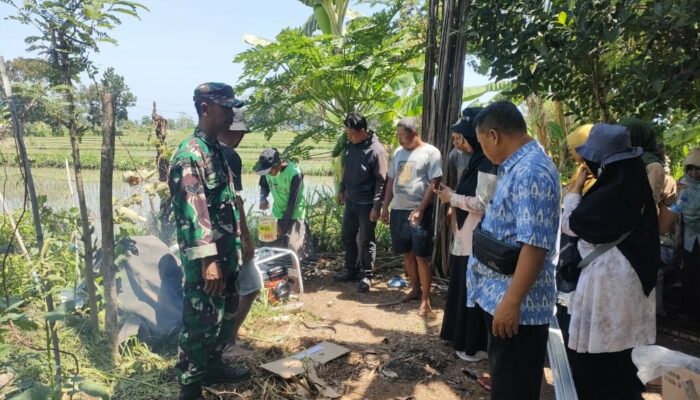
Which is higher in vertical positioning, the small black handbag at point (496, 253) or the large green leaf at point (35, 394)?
the small black handbag at point (496, 253)

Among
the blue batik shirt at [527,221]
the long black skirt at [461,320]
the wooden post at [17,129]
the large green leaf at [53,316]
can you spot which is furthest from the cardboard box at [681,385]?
the wooden post at [17,129]

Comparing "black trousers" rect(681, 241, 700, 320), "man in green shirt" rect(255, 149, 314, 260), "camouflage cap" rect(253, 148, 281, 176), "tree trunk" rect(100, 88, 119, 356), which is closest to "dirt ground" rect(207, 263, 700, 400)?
"black trousers" rect(681, 241, 700, 320)

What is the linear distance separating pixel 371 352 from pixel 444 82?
116 inches

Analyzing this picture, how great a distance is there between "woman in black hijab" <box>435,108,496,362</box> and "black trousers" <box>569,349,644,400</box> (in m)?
0.92

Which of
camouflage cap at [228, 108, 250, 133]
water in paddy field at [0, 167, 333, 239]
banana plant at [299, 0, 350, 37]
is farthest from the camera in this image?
banana plant at [299, 0, 350, 37]

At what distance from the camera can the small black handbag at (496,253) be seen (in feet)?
Result: 5.97

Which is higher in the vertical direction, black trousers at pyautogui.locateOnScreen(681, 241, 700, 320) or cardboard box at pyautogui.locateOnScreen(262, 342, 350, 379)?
black trousers at pyautogui.locateOnScreen(681, 241, 700, 320)

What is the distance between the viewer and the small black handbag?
182 centimetres

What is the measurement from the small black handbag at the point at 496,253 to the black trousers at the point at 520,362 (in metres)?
0.27

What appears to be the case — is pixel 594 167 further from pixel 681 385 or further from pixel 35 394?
pixel 35 394

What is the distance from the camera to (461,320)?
3447 millimetres

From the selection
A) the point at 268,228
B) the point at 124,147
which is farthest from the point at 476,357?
the point at 124,147

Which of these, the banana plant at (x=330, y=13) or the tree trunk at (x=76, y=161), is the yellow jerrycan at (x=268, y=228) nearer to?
the tree trunk at (x=76, y=161)

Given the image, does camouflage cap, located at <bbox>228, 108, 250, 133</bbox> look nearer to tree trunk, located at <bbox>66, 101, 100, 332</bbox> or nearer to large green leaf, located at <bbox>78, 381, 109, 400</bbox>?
tree trunk, located at <bbox>66, 101, 100, 332</bbox>
